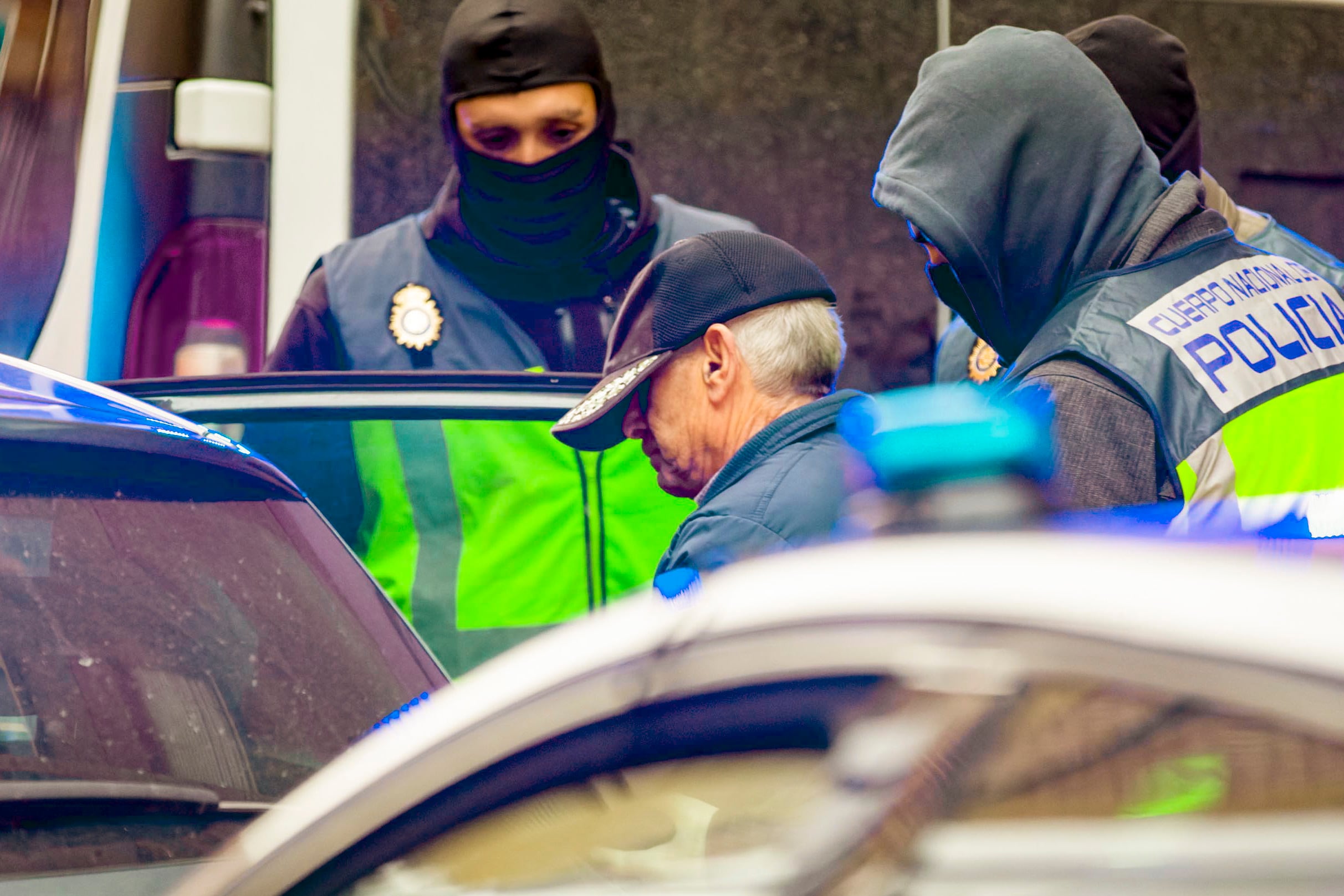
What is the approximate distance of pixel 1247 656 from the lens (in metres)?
0.73

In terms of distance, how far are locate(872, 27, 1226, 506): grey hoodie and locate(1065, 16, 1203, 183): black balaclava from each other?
101 centimetres

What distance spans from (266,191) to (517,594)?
5.45 feet

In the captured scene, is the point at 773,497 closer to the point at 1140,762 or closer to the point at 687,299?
the point at 687,299

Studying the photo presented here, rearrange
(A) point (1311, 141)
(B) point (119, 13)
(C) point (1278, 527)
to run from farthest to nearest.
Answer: (A) point (1311, 141), (B) point (119, 13), (C) point (1278, 527)

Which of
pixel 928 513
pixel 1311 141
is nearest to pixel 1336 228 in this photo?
pixel 1311 141

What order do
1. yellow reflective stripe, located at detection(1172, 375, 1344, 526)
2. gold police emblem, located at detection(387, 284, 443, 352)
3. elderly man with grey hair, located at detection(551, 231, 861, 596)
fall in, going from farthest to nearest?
gold police emblem, located at detection(387, 284, 443, 352) → elderly man with grey hair, located at detection(551, 231, 861, 596) → yellow reflective stripe, located at detection(1172, 375, 1344, 526)

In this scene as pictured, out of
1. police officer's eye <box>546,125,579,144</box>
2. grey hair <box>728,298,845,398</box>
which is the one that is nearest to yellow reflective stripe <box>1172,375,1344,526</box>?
grey hair <box>728,298,845,398</box>

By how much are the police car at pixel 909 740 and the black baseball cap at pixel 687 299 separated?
154 cm

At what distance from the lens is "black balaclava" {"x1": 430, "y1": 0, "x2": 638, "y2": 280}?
12.3 ft

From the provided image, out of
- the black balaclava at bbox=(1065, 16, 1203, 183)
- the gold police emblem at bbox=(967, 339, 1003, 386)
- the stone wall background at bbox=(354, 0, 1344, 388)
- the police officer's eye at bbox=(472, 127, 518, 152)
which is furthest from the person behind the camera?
the stone wall background at bbox=(354, 0, 1344, 388)

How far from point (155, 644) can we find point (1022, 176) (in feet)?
4.61

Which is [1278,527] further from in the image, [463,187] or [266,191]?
[266,191]

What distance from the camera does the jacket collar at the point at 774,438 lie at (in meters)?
2.40

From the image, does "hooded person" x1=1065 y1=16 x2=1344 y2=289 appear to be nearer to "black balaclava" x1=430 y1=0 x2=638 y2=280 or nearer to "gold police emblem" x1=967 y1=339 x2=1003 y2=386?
"gold police emblem" x1=967 y1=339 x2=1003 y2=386
